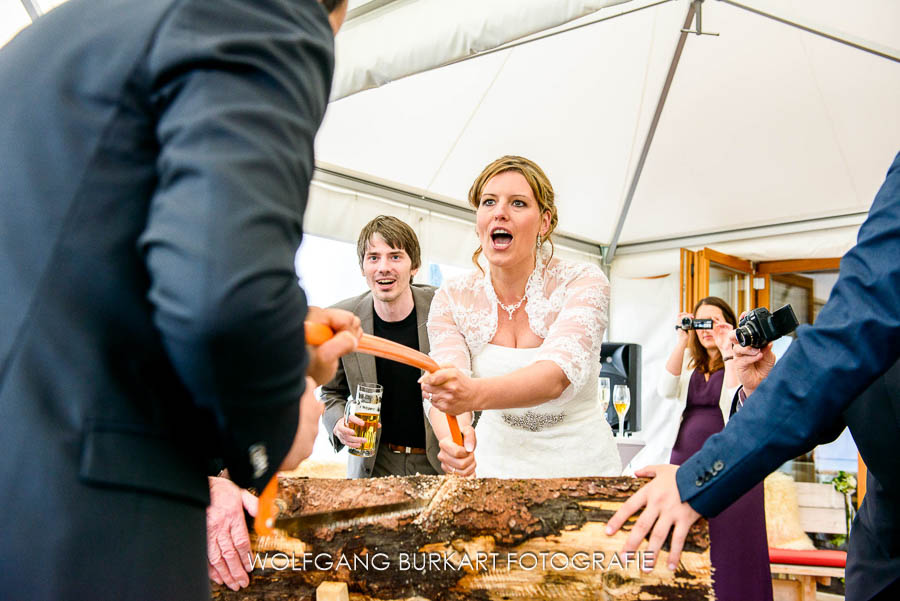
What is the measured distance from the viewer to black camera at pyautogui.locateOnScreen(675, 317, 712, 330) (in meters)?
4.11

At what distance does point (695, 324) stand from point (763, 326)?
2318 mm

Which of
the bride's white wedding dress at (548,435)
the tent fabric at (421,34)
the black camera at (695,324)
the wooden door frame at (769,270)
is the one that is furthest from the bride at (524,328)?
the wooden door frame at (769,270)

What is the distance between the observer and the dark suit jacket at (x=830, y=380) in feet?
3.53

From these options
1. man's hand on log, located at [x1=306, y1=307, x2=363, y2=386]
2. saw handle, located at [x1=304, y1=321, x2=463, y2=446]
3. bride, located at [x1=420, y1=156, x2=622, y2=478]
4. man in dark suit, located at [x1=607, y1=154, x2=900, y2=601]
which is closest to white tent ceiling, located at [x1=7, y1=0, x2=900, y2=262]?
bride, located at [x1=420, y1=156, x2=622, y2=478]

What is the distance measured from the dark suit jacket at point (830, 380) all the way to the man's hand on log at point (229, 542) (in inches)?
34.0

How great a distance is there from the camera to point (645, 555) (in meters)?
1.28

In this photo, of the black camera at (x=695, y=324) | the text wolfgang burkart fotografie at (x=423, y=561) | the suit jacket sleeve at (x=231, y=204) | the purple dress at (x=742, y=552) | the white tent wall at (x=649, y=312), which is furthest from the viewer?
the white tent wall at (x=649, y=312)

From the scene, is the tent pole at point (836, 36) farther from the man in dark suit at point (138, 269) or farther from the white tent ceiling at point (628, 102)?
the man in dark suit at point (138, 269)

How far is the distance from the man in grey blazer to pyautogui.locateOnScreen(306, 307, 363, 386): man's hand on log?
193 cm

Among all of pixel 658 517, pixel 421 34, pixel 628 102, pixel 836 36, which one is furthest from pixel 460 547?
pixel 628 102

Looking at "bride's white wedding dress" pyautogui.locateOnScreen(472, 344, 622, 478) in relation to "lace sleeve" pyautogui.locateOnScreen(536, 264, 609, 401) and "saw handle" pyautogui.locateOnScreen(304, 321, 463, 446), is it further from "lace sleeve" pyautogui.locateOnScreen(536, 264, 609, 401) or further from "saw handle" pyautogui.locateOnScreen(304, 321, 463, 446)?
"saw handle" pyautogui.locateOnScreen(304, 321, 463, 446)

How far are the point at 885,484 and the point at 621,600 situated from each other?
0.52 meters

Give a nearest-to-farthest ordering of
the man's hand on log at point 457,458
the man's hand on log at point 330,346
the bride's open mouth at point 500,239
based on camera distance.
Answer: the man's hand on log at point 330,346
the man's hand on log at point 457,458
the bride's open mouth at point 500,239

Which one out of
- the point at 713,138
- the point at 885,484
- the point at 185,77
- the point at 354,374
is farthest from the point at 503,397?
the point at 713,138
